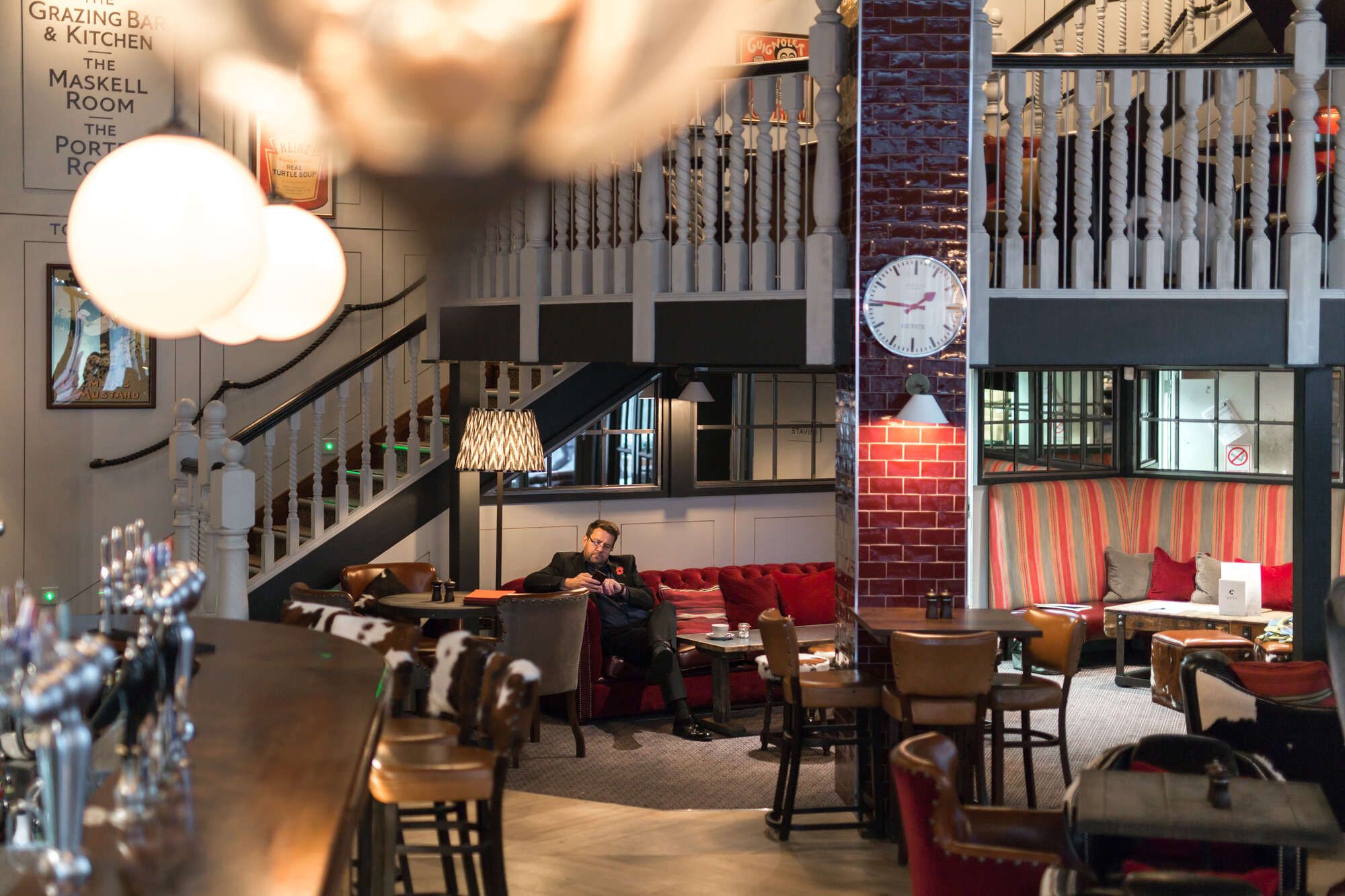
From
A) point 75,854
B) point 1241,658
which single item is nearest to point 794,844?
point 1241,658

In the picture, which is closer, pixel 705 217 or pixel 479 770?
pixel 479 770

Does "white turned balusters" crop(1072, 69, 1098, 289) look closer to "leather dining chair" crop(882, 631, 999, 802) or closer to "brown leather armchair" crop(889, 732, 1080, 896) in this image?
"leather dining chair" crop(882, 631, 999, 802)

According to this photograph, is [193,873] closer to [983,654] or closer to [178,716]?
[178,716]

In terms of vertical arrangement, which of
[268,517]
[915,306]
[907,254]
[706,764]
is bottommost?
[706,764]

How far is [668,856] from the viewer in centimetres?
522

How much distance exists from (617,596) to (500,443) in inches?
41.0

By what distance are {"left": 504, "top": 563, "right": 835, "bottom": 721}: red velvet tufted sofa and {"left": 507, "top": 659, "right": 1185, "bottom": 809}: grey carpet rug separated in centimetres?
10

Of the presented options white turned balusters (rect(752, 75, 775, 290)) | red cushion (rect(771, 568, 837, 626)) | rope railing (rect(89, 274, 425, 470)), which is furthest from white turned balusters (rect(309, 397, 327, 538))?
white turned balusters (rect(752, 75, 775, 290))

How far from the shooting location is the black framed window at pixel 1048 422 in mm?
9609

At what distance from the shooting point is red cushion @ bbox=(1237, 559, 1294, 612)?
888 centimetres

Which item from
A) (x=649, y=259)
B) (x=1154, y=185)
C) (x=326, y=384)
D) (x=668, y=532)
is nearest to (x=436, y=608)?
(x=326, y=384)

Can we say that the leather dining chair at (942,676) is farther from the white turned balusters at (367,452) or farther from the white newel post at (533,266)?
the white turned balusters at (367,452)

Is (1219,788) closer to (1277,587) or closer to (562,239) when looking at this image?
(562,239)

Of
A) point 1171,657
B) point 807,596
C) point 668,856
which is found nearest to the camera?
point 668,856
